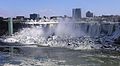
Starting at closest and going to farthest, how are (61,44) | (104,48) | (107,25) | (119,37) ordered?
(104,48), (61,44), (119,37), (107,25)

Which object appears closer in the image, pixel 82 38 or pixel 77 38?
pixel 82 38

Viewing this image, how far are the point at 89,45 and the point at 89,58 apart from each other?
1131 centimetres

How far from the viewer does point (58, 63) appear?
26.9 meters

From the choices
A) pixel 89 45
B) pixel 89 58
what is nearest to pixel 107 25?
pixel 89 45

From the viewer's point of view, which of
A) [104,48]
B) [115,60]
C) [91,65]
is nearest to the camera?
[91,65]

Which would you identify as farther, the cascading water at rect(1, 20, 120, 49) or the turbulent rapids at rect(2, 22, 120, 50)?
the cascading water at rect(1, 20, 120, 49)

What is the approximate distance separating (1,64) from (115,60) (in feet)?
30.8

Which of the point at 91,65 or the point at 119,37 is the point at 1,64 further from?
the point at 119,37

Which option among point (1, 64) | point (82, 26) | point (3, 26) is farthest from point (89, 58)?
point (3, 26)

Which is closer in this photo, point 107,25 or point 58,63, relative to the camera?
point 58,63

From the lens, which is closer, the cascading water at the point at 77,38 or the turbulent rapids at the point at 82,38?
the turbulent rapids at the point at 82,38

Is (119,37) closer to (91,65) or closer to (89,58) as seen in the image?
(89,58)

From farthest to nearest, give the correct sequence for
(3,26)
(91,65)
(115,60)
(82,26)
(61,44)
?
(3,26)
(82,26)
(61,44)
(115,60)
(91,65)

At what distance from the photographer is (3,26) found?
3487 inches
